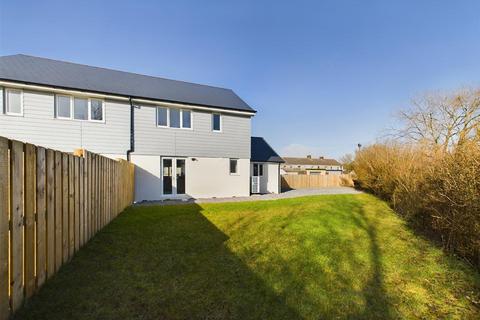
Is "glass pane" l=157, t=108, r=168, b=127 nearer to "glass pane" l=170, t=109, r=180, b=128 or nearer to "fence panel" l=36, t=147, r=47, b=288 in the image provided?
"glass pane" l=170, t=109, r=180, b=128

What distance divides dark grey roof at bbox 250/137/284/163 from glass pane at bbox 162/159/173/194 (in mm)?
6795

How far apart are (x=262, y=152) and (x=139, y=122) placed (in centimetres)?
1018

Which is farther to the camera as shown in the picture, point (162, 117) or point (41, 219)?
point (162, 117)

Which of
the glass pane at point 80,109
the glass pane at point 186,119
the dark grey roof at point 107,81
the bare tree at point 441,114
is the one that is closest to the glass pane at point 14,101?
the dark grey roof at point 107,81

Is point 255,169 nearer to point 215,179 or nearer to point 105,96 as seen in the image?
point 215,179

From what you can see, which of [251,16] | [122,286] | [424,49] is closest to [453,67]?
[424,49]

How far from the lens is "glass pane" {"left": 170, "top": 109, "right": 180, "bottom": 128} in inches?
571

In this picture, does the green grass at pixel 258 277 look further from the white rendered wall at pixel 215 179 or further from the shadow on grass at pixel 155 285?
the white rendered wall at pixel 215 179

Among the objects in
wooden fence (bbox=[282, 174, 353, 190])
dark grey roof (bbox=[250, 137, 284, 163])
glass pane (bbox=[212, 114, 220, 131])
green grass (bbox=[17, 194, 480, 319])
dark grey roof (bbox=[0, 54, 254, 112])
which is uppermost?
dark grey roof (bbox=[0, 54, 254, 112])

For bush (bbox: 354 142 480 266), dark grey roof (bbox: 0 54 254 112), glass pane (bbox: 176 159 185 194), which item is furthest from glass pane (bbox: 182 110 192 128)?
bush (bbox: 354 142 480 266)

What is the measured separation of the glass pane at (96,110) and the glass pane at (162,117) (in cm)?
288

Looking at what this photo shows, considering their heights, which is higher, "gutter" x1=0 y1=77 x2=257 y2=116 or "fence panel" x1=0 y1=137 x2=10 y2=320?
"gutter" x1=0 y1=77 x2=257 y2=116

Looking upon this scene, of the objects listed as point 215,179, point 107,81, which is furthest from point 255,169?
point 107,81

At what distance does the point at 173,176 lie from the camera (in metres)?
14.3
